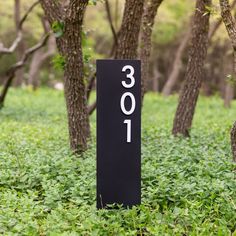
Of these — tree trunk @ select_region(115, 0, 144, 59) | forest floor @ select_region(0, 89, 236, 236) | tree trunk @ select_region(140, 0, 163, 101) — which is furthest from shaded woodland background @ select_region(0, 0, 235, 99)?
forest floor @ select_region(0, 89, 236, 236)

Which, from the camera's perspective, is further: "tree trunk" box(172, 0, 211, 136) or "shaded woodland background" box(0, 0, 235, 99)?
"shaded woodland background" box(0, 0, 235, 99)

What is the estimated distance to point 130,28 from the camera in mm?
9250

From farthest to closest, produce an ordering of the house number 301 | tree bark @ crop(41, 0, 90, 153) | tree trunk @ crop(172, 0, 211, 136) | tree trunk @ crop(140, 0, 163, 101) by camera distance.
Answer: tree trunk @ crop(172, 0, 211, 136) < tree trunk @ crop(140, 0, 163, 101) < tree bark @ crop(41, 0, 90, 153) < the house number 301

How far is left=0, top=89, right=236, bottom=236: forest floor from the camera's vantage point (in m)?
4.92

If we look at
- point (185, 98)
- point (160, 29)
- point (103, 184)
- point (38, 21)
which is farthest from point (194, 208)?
point (160, 29)

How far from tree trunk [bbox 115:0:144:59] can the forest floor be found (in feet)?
5.05

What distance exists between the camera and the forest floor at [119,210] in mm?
4918

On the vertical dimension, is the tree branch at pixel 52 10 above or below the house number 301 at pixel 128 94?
above

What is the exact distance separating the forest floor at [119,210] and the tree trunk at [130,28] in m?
1.54

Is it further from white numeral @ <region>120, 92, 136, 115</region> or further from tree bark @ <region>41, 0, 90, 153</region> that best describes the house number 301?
tree bark @ <region>41, 0, 90, 153</region>

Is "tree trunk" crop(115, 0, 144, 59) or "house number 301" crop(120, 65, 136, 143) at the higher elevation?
"tree trunk" crop(115, 0, 144, 59)

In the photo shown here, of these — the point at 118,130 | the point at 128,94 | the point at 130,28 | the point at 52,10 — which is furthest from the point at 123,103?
the point at 130,28

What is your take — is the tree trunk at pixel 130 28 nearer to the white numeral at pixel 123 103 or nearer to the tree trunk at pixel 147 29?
the tree trunk at pixel 147 29

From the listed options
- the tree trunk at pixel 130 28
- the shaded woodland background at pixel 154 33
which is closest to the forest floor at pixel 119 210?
the tree trunk at pixel 130 28
